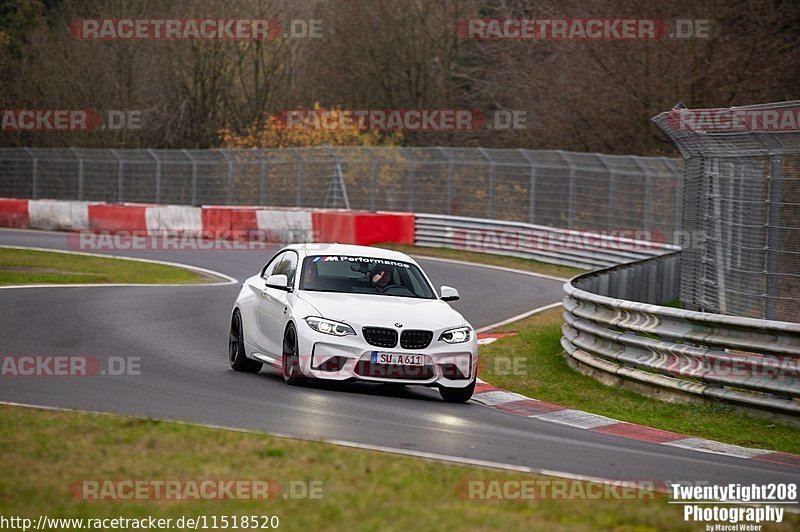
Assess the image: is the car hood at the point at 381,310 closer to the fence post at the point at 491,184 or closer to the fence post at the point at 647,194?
the fence post at the point at 647,194

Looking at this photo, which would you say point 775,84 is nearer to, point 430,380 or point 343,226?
point 343,226

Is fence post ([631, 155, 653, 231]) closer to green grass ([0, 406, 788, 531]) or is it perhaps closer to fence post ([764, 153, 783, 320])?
fence post ([764, 153, 783, 320])

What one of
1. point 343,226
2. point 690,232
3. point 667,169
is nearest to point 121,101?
point 343,226

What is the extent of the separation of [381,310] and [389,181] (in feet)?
83.6

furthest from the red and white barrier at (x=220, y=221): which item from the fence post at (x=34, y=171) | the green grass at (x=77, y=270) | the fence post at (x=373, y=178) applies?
the green grass at (x=77, y=270)

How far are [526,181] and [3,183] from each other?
23705 mm

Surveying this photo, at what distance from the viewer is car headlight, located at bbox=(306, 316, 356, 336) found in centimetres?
1187

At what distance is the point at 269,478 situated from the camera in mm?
7293

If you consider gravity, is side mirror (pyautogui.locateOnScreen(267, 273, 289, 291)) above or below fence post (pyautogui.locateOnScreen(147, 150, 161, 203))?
below

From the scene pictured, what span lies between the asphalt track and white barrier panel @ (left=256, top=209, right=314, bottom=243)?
16619mm

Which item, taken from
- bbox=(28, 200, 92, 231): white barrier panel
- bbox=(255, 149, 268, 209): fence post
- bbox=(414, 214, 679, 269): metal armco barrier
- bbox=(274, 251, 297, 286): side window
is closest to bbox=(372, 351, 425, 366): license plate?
bbox=(274, 251, 297, 286): side window

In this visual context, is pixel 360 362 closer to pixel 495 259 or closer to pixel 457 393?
pixel 457 393

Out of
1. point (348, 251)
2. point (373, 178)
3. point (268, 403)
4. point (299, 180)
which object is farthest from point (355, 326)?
point (299, 180)

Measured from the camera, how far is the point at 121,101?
5491 centimetres
